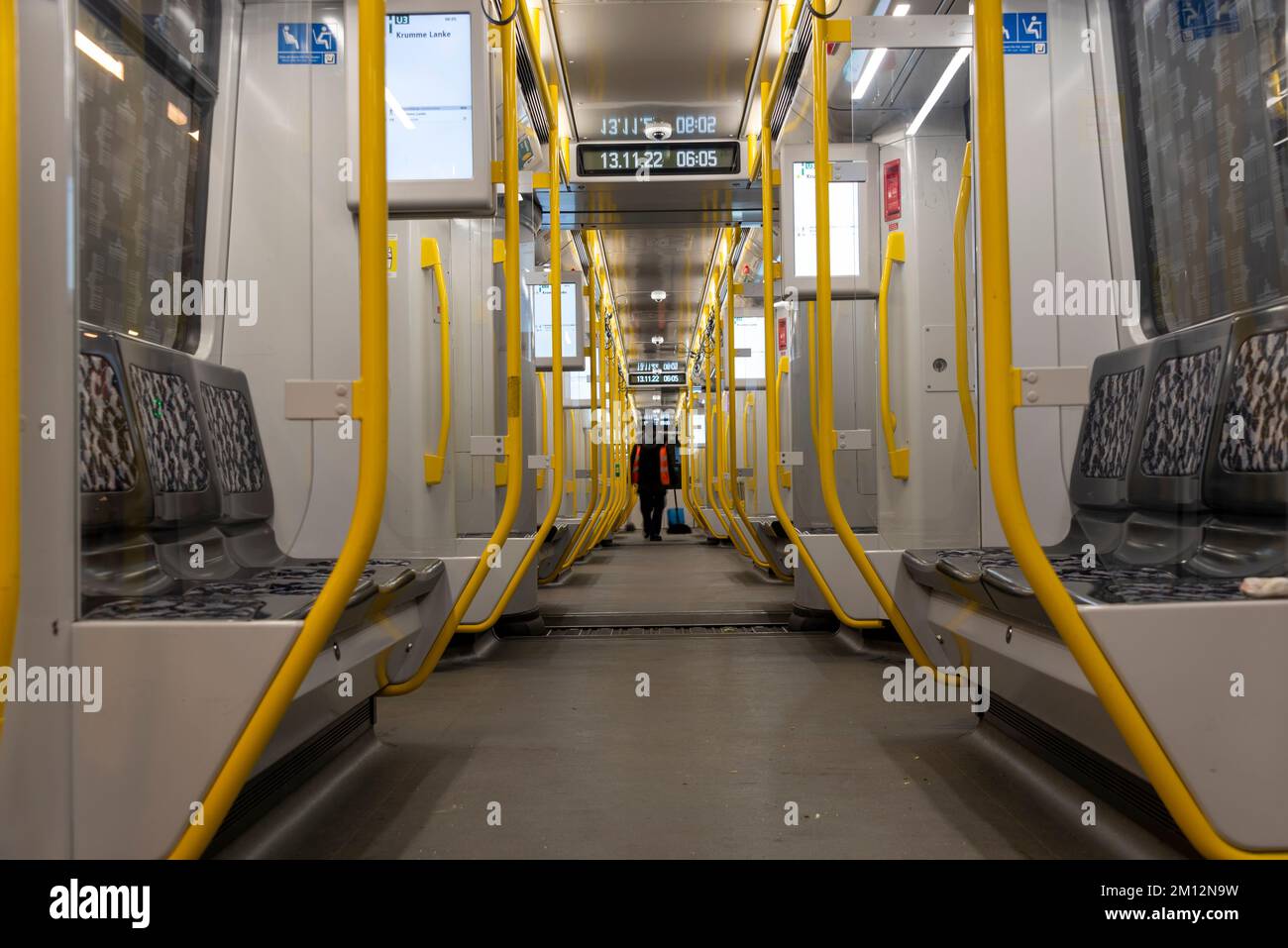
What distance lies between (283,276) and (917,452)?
2717 mm

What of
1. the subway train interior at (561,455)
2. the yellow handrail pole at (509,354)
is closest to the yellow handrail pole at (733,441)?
the subway train interior at (561,455)

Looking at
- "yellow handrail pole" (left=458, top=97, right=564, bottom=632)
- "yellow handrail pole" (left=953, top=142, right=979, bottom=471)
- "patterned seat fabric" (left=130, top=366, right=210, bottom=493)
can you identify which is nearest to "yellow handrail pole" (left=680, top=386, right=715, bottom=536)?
"yellow handrail pole" (left=458, top=97, right=564, bottom=632)

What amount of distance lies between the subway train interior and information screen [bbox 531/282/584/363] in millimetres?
1643

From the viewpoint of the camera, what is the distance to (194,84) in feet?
8.96

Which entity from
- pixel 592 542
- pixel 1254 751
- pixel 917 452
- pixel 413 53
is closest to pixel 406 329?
pixel 413 53

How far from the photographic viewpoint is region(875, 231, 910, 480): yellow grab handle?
13.3ft

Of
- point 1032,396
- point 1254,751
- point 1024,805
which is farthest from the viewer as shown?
point 1024,805

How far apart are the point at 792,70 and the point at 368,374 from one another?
357 cm

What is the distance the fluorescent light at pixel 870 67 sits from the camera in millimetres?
3648

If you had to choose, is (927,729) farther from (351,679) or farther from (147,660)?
(147,660)

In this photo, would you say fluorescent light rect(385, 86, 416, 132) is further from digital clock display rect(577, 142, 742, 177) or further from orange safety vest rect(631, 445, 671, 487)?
orange safety vest rect(631, 445, 671, 487)

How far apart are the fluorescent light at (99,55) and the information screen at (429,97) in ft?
3.34

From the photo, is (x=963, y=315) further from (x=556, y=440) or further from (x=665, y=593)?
(x=665, y=593)

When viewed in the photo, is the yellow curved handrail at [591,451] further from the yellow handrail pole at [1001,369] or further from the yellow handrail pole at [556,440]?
the yellow handrail pole at [1001,369]
